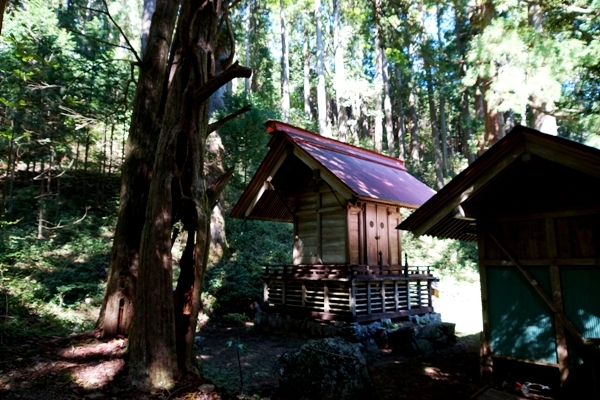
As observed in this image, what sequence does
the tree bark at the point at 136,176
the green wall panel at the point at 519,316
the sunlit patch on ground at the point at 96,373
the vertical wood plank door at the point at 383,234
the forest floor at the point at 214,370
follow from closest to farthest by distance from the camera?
1. the forest floor at the point at 214,370
2. the sunlit patch on ground at the point at 96,373
3. the tree bark at the point at 136,176
4. the green wall panel at the point at 519,316
5. the vertical wood plank door at the point at 383,234

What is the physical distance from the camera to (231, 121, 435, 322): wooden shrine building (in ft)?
38.0

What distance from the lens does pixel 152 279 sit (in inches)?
195

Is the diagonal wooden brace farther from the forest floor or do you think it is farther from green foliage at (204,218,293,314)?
green foliage at (204,218,293,314)

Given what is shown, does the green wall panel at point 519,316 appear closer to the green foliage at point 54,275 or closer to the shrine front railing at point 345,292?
the shrine front railing at point 345,292

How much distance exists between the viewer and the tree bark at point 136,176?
588 cm

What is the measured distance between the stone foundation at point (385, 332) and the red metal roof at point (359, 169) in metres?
3.80

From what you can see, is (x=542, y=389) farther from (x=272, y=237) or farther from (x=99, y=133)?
(x=99, y=133)

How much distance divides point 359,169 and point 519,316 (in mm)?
7488

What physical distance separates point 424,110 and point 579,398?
38.8m

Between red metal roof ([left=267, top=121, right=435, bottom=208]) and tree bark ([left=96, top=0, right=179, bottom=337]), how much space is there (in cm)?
582

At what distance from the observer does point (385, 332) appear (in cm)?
1102

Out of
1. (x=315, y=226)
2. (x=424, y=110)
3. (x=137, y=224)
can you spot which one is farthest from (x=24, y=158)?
(x=424, y=110)

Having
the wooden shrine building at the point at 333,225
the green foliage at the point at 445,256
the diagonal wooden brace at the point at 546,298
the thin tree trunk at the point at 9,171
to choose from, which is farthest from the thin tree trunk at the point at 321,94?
the diagonal wooden brace at the point at 546,298

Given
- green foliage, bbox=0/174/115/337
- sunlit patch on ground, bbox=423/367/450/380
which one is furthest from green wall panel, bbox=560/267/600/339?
green foliage, bbox=0/174/115/337
